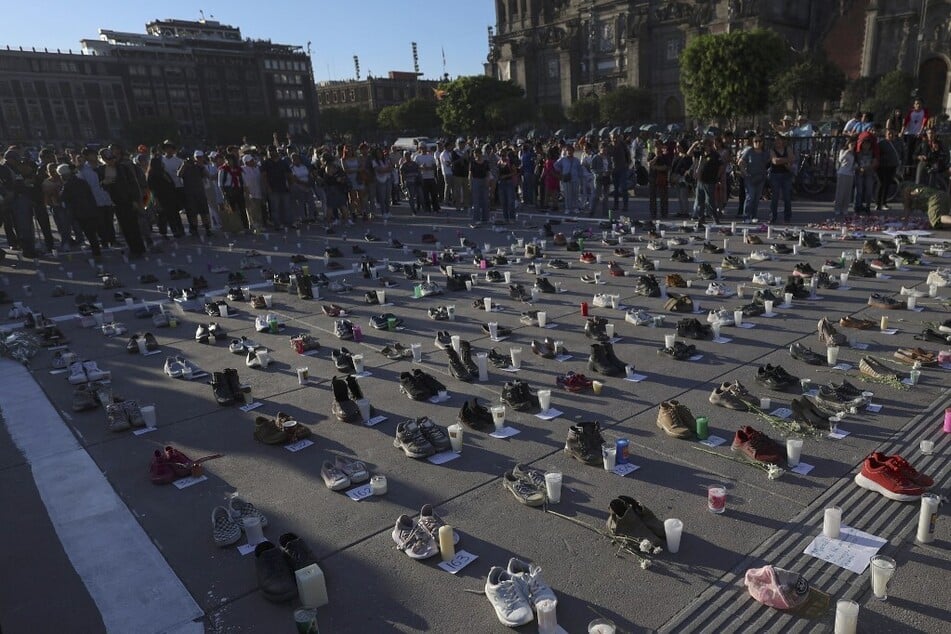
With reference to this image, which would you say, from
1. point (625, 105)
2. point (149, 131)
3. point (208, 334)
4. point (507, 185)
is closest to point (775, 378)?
point (208, 334)

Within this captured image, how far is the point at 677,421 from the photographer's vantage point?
548 cm

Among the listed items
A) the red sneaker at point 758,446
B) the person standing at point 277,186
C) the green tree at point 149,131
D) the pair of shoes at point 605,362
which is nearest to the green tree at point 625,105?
the person standing at point 277,186

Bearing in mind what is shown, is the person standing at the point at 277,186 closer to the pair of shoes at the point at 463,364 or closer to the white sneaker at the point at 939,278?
the pair of shoes at the point at 463,364

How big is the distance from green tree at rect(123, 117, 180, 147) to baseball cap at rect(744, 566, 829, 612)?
341 ft

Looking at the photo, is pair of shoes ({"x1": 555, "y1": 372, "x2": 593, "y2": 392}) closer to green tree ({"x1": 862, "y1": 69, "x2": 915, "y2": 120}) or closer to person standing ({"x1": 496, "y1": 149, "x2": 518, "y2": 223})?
person standing ({"x1": 496, "y1": 149, "x2": 518, "y2": 223})

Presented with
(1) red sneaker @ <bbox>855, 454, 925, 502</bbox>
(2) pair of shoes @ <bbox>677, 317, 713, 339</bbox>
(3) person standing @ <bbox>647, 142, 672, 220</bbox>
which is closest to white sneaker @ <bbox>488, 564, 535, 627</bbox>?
(1) red sneaker @ <bbox>855, 454, 925, 502</bbox>

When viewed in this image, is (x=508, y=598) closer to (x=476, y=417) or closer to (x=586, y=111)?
(x=476, y=417)

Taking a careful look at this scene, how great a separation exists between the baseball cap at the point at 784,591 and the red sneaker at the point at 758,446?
58.1 inches

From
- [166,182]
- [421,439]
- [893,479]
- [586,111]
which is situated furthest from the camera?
[586,111]

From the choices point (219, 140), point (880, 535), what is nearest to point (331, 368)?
point (880, 535)

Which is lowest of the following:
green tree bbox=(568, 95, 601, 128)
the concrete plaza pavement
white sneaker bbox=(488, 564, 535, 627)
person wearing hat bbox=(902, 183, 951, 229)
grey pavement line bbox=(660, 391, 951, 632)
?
grey pavement line bbox=(660, 391, 951, 632)

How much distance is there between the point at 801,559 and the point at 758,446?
4.05 feet

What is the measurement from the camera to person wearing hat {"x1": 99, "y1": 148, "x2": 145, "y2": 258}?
14328 millimetres

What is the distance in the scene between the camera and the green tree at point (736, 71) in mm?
44344
